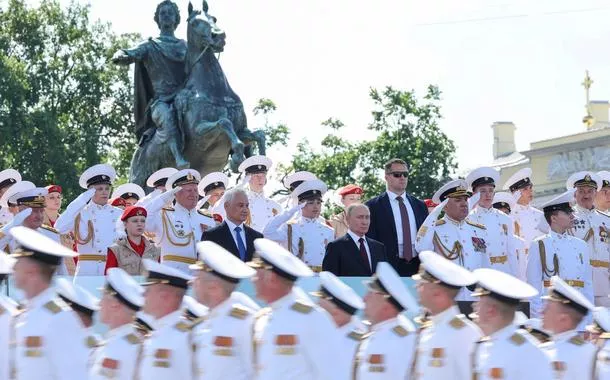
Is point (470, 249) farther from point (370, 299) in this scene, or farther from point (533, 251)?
point (370, 299)

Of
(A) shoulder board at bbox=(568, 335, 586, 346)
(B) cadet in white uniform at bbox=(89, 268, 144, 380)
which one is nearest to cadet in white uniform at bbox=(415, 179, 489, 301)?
(A) shoulder board at bbox=(568, 335, 586, 346)

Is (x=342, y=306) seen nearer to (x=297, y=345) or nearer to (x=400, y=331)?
(x=400, y=331)

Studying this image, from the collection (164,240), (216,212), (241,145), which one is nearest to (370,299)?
(164,240)

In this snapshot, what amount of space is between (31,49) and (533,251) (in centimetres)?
3913

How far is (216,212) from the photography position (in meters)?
17.2

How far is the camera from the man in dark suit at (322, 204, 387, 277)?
1522cm

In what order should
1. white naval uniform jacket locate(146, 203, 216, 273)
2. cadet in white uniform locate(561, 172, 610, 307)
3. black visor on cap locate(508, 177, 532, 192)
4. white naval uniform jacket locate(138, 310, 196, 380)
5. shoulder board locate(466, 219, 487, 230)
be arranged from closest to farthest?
white naval uniform jacket locate(138, 310, 196, 380) < white naval uniform jacket locate(146, 203, 216, 273) < shoulder board locate(466, 219, 487, 230) < cadet in white uniform locate(561, 172, 610, 307) < black visor on cap locate(508, 177, 532, 192)

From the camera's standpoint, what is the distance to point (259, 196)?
18578 mm

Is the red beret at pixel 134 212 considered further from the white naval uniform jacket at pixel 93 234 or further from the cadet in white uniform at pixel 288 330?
the cadet in white uniform at pixel 288 330

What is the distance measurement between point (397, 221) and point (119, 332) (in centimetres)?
664

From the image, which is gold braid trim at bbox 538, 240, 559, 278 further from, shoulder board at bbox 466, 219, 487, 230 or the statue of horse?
the statue of horse

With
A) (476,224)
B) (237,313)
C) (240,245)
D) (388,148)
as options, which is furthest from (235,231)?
(388,148)

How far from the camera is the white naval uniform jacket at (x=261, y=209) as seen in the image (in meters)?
18.3

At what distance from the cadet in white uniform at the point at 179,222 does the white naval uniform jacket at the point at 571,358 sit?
6.02 metres
